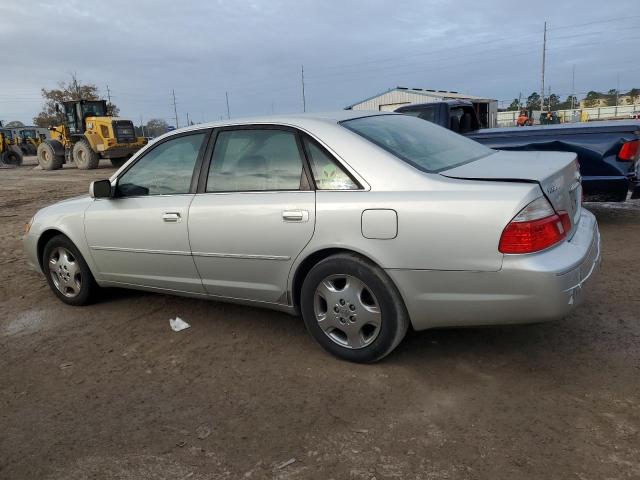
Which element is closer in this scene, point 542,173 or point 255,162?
point 542,173

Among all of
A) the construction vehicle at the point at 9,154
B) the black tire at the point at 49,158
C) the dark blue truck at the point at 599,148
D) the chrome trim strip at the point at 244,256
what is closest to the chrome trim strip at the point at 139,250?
the chrome trim strip at the point at 244,256

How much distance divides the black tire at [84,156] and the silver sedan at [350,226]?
18.4m

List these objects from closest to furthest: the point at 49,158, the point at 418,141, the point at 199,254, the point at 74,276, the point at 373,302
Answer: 1. the point at 373,302
2. the point at 418,141
3. the point at 199,254
4. the point at 74,276
5. the point at 49,158

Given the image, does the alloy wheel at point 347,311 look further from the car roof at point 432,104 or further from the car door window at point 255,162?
the car roof at point 432,104

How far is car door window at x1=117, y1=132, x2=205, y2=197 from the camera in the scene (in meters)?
3.82

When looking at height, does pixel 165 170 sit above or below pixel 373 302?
above

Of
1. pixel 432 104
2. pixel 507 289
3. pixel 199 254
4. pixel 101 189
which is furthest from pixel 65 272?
pixel 432 104

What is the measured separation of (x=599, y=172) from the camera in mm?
6016

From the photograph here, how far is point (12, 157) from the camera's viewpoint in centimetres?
2706

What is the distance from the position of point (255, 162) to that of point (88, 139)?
19.5m

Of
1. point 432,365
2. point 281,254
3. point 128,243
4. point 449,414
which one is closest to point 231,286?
point 281,254

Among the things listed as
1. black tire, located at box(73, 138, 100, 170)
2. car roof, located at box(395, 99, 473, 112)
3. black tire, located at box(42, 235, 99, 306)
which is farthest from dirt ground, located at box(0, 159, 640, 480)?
black tire, located at box(73, 138, 100, 170)

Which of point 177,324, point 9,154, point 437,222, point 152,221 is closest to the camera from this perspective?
point 437,222

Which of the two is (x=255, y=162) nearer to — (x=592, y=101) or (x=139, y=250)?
(x=139, y=250)
